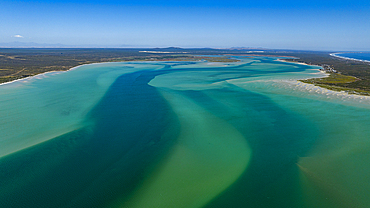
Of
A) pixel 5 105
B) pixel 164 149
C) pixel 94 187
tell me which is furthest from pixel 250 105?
pixel 5 105

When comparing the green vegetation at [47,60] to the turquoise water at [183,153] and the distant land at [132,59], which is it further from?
the turquoise water at [183,153]

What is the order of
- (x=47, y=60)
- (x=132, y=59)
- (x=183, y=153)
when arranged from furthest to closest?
(x=132, y=59)
(x=47, y=60)
(x=183, y=153)

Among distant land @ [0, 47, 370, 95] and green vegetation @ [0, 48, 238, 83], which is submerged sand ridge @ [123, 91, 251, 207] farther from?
green vegetation @ [0, 48, 238, 83]

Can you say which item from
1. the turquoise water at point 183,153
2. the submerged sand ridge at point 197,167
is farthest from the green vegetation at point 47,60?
the submerged sand ridge at point 197,167

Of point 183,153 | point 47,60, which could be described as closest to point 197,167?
point 183,153

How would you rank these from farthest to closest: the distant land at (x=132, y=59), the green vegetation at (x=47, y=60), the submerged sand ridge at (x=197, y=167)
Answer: the green vegetation at (x=47, y=60)
the distant land at (x=132, y=59)
the submerged sand ridge at (x=197, y=167)

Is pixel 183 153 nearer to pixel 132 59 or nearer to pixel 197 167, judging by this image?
pixel 197 167

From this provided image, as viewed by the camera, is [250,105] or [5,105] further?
[250,105]

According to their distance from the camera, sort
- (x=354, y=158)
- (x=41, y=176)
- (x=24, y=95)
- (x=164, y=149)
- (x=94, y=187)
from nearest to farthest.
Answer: (x=94, y=187) → (x=41, y=176) → (x=354, y=158) → (x=164, y=149) → (x=24, y=95)

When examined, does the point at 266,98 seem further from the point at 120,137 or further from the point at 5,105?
the point at 5,105
